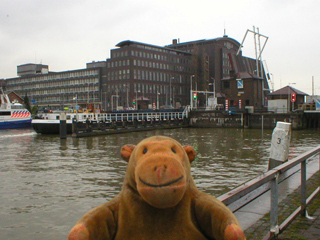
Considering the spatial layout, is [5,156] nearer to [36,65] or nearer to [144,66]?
[144,66]

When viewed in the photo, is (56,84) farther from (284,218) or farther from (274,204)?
(274,204)

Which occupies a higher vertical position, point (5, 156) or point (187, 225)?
point (187, 225)

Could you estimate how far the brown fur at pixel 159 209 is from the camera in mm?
2186

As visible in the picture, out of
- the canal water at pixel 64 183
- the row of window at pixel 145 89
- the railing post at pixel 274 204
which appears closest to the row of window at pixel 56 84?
the row of window at pixel 145 89

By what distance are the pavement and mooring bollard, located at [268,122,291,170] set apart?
10.7 ft

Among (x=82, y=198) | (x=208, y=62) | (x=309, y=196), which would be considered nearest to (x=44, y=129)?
(x=82, y=198)

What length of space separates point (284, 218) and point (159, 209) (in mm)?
3482

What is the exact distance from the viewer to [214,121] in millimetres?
56312

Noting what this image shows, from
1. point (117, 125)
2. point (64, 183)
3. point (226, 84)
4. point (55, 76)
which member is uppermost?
point (55, 76)

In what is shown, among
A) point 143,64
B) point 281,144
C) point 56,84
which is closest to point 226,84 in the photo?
point 143,64

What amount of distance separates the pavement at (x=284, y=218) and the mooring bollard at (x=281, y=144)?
3.27 metres

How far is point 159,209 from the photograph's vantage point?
242cm

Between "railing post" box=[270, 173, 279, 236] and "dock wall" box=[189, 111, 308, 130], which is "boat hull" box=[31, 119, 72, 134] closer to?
"dock wall" box=[189, 111, 308, 130]

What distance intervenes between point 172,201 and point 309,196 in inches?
192
